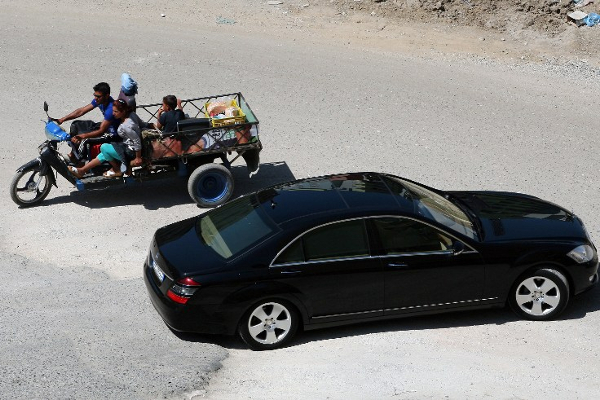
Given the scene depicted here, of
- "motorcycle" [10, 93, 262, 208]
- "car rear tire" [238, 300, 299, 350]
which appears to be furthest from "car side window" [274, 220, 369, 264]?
"motorcycle" [10, 93, 262, 208]

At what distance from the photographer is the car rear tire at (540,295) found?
9.30m

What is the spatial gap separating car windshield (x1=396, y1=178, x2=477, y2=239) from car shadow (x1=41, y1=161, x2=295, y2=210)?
3.65 meters

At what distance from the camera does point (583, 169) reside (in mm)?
13523

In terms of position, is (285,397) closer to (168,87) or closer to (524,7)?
(168,87)

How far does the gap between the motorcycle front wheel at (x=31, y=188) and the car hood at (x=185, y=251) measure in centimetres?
336

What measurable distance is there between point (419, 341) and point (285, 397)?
70.1 inches

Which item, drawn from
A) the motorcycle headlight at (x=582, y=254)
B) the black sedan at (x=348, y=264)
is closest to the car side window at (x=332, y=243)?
the black sedan at (x=348, y=264)

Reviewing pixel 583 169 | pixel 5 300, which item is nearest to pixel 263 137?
pixel 583 169

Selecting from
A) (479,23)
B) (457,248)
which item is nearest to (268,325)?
(457,248)

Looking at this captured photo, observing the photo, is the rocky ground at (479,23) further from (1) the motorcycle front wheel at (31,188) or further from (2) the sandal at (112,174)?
(1) the motorcycle front wheel at (31,188)

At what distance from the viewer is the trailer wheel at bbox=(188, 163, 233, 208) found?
12.3 m

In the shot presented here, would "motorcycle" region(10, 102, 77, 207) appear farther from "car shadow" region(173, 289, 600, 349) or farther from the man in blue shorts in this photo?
"car shadow" region(173, 289, 600, 349)

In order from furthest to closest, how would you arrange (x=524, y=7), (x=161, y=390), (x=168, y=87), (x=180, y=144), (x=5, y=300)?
(x=524, y=7)
(x=168, y=87)
(x=180, y=144)
(x=5, y=300)
(x=161, y=390)

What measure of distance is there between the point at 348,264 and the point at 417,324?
1200mm
